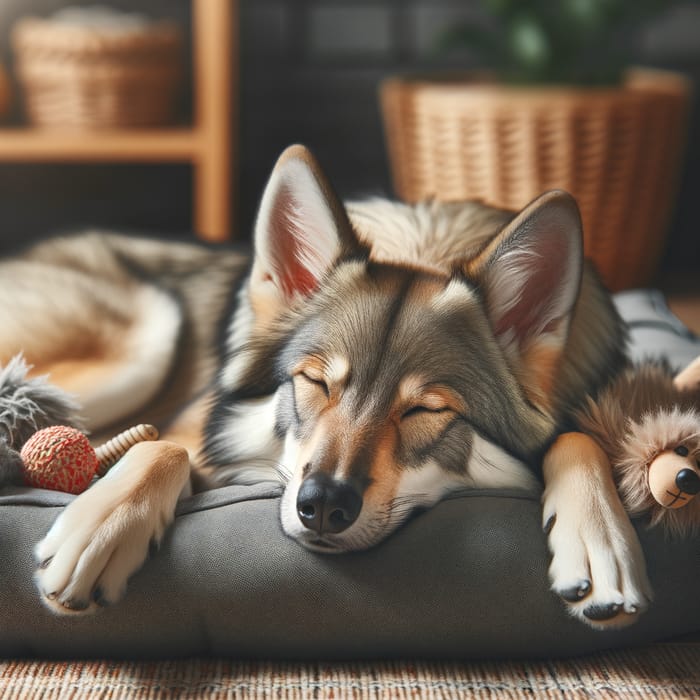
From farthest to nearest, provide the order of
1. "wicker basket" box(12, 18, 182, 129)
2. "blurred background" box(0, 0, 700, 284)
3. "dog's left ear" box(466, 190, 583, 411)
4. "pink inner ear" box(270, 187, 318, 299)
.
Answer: "blurred background" box(0, 0, 700, 284) < "wicker basket" box(12, 18, 182, 129) < "pink inner ear" box(270, 187, 318, 299) < "dog's left ear" box(466, 190, 583, 411)

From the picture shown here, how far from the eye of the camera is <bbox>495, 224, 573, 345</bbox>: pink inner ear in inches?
47.5

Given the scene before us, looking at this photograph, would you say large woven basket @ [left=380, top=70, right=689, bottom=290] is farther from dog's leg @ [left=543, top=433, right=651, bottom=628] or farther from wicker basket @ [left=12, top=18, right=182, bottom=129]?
dog's leg @ [left=543, top=433, right=651, bottom=628]

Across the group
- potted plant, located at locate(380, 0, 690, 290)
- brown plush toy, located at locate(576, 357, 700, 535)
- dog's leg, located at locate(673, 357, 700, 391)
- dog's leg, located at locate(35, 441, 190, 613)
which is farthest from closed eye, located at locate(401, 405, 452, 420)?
potted plant, located at locate(380, 0, 690, 290)

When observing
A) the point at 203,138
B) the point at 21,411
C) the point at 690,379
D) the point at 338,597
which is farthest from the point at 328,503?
the point at 203,138

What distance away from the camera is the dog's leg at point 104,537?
3.51 ft

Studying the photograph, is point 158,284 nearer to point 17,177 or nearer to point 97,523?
point 97,523

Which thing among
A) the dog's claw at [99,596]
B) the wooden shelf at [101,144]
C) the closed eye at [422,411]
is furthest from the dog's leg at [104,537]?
the wooden shelf at [101,144]

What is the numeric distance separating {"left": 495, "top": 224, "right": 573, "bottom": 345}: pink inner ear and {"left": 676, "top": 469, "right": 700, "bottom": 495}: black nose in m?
0.26

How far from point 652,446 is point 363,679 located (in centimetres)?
48

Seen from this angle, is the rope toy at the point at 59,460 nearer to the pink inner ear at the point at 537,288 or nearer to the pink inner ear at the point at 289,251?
the pink inner ear at the point at 289,251

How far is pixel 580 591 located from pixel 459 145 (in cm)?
178

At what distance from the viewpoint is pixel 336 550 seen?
1140 millimetres

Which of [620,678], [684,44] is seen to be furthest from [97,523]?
[684,44]

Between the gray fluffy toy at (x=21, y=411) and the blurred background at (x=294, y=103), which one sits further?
the blurred background at (x=294, y=103)
